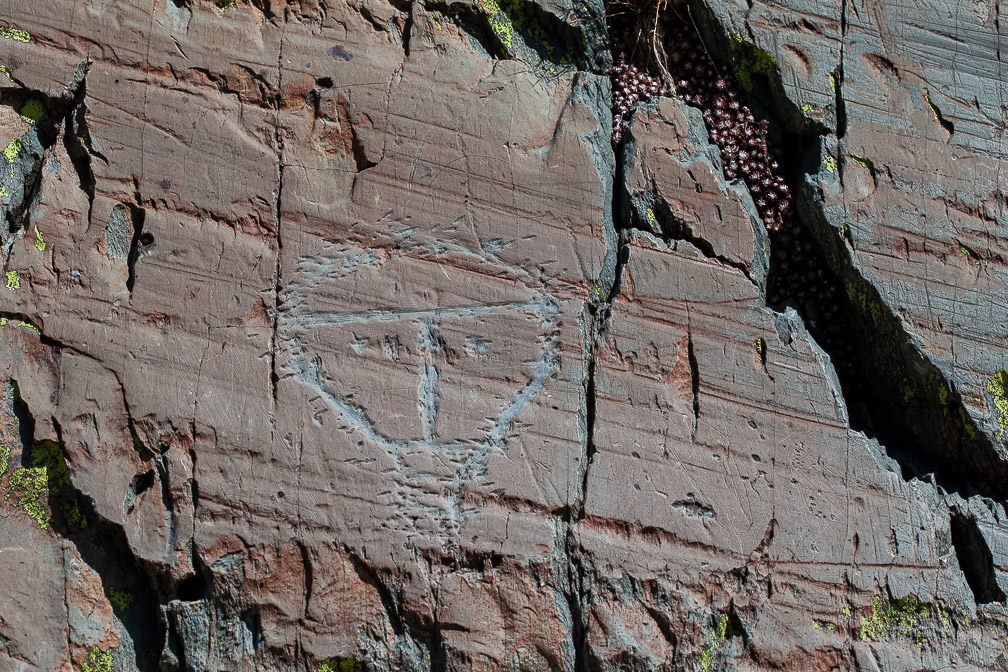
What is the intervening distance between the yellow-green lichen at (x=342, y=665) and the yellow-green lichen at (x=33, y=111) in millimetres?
1995

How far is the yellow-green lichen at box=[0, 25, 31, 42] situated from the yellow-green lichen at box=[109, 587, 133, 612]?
5.89 ft

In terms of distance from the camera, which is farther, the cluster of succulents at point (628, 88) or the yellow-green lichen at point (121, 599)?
the cluster of succulents at point (628, 88)

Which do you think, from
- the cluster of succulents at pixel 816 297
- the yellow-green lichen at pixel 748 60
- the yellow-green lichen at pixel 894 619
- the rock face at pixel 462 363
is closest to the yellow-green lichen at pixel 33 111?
the rock face at pixel 462 363

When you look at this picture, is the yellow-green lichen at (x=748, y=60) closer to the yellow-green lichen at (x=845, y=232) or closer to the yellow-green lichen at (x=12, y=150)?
the yellow-green lichen at (x=845, y=232)

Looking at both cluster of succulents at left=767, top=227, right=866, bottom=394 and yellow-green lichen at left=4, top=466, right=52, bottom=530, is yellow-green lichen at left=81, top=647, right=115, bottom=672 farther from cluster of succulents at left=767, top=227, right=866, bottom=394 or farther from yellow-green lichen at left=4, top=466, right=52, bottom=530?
cluster of succulents at left=767, top=227, right=866, bottom=394

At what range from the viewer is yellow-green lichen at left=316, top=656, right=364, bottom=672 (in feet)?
9.27

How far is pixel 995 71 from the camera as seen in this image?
3520 millimetres

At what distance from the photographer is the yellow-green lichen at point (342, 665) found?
2.82m

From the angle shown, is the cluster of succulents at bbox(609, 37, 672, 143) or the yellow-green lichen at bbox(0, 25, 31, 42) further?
the cluster of succulents at bbox(609, 37, 672, 143)

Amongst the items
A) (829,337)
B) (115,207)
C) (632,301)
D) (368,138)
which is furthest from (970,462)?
(115,207)

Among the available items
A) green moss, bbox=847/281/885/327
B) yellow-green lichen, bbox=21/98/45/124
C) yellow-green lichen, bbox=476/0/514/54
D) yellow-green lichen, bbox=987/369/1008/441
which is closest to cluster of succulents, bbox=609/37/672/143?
yellow-green lichen, bbox=476/0/514/54

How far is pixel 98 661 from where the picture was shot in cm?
285

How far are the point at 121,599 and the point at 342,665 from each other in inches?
29.0

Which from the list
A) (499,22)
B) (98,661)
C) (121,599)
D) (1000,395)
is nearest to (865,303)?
(1000,395)
